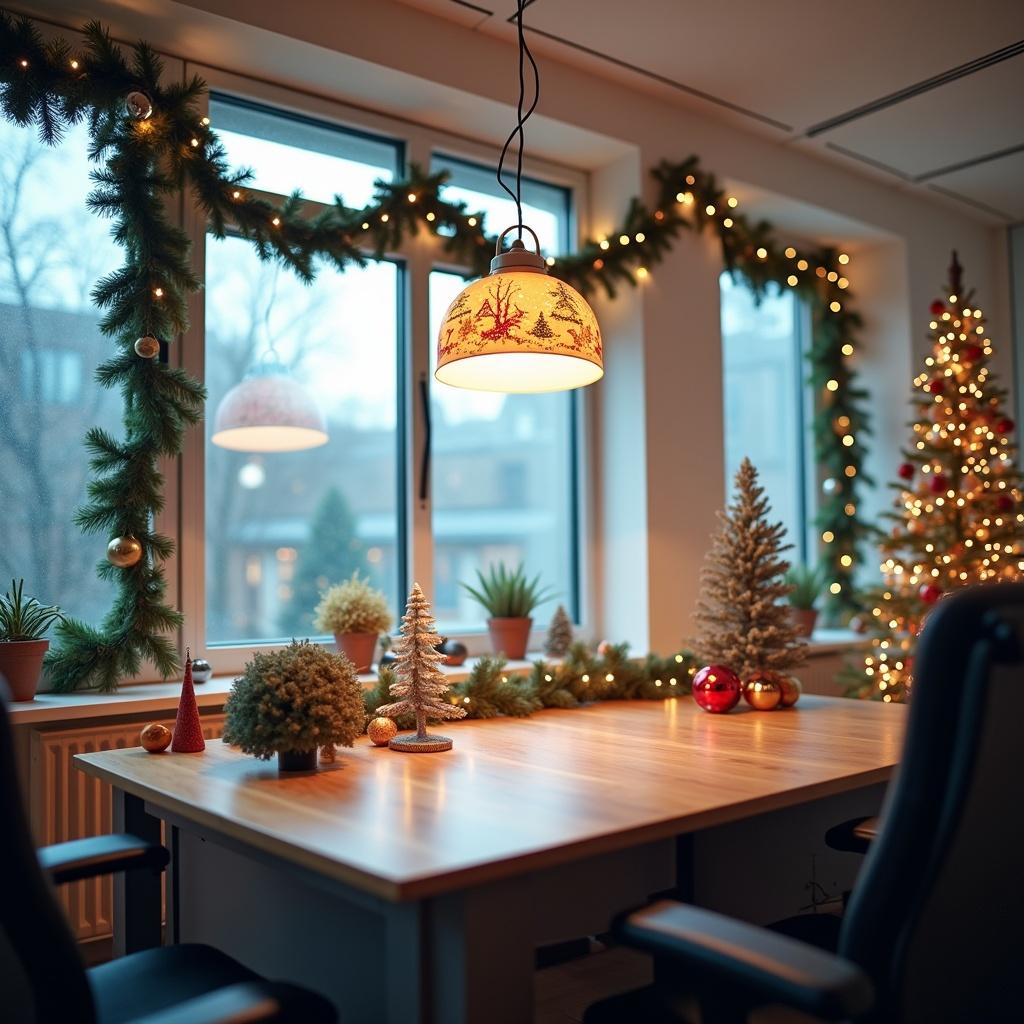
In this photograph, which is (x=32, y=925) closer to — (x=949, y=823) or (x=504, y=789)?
(x=504, y=789)

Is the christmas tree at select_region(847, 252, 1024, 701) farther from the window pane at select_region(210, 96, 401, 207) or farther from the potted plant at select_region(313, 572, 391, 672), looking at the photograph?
the window pane at select_region(210, 96, 401, 207)

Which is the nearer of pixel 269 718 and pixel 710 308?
pixel 269 718

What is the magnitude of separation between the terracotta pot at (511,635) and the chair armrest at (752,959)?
222cm

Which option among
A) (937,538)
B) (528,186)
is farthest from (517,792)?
(937,538)

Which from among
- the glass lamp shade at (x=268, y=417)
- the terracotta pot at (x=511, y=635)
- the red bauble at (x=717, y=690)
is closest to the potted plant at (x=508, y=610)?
the terracotta pot at (x=511, y=635)

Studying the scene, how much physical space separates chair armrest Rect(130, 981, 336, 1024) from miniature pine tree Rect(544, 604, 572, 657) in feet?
7.54

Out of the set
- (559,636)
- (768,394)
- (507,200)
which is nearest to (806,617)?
(768,394)

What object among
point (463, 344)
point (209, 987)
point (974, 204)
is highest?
point (974, 204)

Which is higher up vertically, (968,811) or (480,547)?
(480,547)

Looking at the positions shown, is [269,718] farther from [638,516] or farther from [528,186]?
[528,186]

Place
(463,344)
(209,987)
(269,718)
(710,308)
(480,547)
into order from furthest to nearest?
(710,308) < (480,547) < (463,344) < (269,718) < (209,987)

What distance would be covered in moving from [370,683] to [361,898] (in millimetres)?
1522

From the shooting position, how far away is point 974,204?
522cm

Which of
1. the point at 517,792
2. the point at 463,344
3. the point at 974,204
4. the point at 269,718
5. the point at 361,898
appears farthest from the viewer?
the point at 974,204
